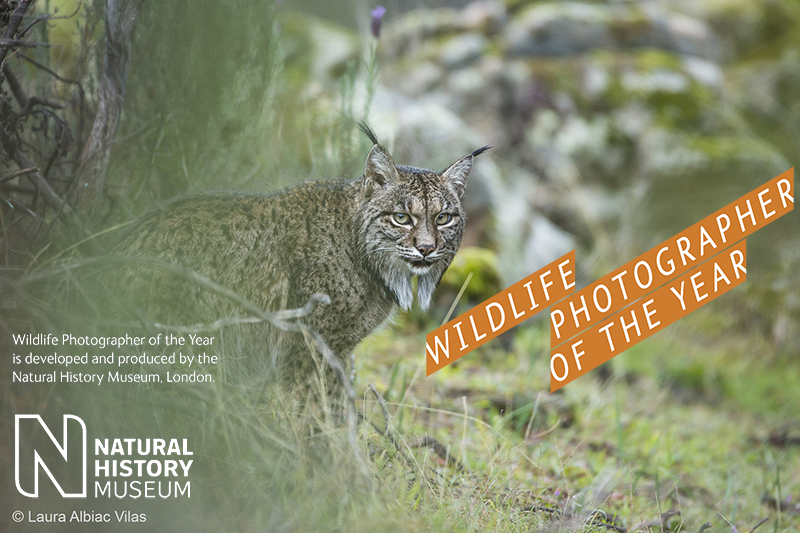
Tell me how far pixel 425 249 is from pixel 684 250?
8.89 feet

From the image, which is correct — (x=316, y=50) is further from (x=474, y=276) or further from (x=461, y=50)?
(x=474, y=276)

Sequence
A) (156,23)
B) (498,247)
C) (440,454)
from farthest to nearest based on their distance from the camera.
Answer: (498,247)
(440,454)
(156,23)

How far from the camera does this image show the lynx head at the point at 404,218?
3.06 meters

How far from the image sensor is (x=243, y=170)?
4.19 metres

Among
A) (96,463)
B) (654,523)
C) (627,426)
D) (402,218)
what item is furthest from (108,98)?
(627,426)

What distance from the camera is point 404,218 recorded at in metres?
3.11

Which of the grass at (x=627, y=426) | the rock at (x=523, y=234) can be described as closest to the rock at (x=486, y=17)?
the rock at (x=523, y=234)

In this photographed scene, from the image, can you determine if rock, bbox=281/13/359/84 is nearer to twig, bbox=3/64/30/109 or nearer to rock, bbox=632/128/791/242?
rock, bbox=632/128/791/242

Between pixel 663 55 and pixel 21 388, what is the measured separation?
10.4 metres

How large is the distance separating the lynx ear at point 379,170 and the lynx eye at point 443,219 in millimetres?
292

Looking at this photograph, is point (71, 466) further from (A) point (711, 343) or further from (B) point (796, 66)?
(B) point (796, 66)

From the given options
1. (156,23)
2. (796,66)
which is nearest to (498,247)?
(156,23)

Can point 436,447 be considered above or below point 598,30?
below

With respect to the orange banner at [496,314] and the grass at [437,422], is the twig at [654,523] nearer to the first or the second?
the grass at [437,422]
